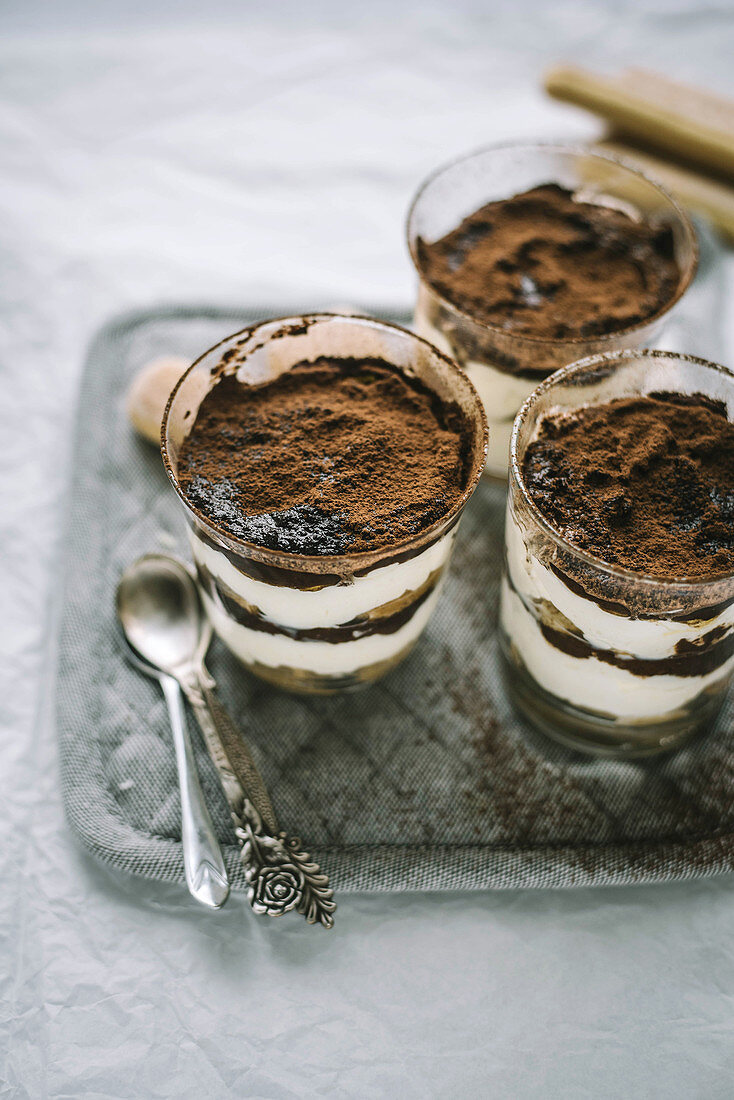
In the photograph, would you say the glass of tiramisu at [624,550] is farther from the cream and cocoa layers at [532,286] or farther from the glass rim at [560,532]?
the cream and cocoa layers at [532,286]

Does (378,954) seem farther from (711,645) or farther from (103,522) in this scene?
(103,522)

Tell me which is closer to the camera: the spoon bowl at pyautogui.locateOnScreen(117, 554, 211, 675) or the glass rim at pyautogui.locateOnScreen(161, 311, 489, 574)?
the glass rim at pyautogui.locateOnScreen(161, 311, 489, 574)

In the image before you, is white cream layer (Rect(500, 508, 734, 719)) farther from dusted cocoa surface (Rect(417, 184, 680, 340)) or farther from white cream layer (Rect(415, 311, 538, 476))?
dusted cocoa surface (Rect(417, 184, 680, 340))

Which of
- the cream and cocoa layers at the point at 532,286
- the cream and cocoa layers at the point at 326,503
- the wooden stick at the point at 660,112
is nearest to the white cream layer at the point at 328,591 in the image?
the cream and cocoa layers at the point at 326,503

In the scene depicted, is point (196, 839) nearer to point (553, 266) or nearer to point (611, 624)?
point (611, 624)

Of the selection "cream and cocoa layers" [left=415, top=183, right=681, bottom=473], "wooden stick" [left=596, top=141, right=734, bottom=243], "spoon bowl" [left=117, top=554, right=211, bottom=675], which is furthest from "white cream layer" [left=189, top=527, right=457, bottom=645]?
"wooden stick" [left=596, top=141, right=734, bottom=243]

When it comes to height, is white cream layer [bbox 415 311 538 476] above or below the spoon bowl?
above

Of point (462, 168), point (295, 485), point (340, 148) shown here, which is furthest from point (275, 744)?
point (340, 148)

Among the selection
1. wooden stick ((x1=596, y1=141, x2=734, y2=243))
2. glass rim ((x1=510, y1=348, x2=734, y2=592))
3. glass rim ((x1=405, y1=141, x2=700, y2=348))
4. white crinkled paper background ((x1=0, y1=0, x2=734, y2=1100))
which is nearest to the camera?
glass rim ((x1=510, y1=348, x2=734, y2=592))
